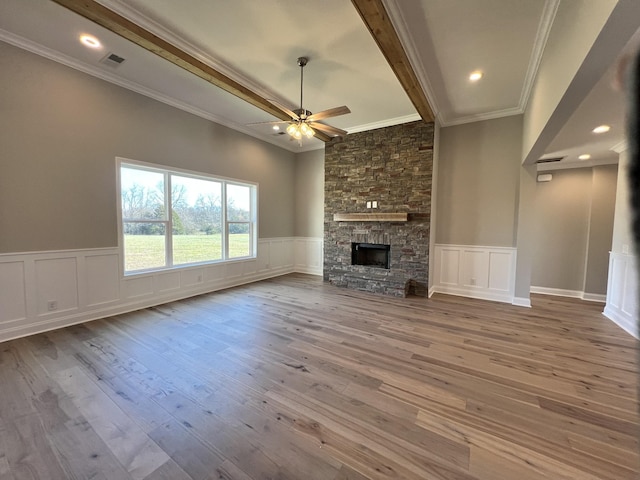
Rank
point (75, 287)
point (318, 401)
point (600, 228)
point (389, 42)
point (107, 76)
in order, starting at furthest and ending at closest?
point (600, 228), point (107, 76), point (75, 287), point (389, 42), point (318, 401)

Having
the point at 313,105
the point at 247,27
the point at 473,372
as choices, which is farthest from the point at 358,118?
the point at 473,372

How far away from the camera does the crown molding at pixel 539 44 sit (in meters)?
2.41

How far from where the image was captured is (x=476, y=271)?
487cm

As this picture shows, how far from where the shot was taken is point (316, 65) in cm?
335

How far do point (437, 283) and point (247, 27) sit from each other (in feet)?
15.8

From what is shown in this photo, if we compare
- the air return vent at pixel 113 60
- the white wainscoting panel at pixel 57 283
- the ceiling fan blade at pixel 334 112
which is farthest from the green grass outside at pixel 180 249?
the ceiling fan blade at pixel 334 112

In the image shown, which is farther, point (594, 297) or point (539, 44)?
point (594, 297)

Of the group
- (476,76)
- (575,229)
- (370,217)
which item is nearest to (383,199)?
(370,217)

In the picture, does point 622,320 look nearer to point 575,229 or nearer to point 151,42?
point 575,229

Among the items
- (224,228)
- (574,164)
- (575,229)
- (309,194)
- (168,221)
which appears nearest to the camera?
(168,221)

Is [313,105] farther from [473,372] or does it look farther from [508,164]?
[473,372]

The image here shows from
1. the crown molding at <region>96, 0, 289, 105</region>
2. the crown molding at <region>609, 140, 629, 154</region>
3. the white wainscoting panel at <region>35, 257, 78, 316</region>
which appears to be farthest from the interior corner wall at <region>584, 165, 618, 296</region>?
the white wainscoting panel at <region>35, 257, 78, 316</region>

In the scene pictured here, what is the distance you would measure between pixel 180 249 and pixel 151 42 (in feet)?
9.54

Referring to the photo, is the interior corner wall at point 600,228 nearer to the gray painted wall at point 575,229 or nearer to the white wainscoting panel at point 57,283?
the gray painted wall at point 575,229
